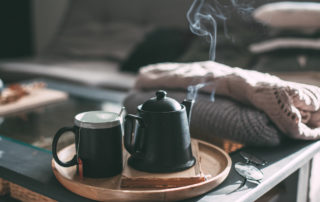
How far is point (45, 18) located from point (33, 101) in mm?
2654

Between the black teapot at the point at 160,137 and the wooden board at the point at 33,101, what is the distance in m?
0.71

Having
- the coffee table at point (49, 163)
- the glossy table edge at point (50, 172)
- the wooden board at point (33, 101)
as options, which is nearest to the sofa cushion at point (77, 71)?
the wooden board at point (33, 101)

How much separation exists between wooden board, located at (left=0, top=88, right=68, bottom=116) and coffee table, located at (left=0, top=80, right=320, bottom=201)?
3 centimetres

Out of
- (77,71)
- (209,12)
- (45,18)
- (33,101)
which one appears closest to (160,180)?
(209,12)

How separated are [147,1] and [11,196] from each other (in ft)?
6.75

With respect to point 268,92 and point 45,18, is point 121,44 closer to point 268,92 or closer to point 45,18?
Answer: point 45,18

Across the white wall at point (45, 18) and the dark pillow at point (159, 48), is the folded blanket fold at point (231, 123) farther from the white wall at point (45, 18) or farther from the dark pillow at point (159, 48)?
the white wall at point (45, 18)

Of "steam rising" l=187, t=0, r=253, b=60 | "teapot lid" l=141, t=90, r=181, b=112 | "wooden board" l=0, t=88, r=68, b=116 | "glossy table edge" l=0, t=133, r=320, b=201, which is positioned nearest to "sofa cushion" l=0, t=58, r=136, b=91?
"wooden board" l=0, t=88, r=68, b=116

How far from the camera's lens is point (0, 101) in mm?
1213

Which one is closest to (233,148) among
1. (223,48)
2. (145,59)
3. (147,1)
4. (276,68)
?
(276,68)

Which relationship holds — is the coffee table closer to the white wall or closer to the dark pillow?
the dark pillow

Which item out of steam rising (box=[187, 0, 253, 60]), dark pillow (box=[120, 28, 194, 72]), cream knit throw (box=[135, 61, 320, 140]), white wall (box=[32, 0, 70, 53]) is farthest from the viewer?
white wall (box=[32, 0, 70, 53])

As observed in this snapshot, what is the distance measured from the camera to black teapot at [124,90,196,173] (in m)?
0.59

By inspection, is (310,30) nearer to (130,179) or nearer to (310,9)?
(310,9)
